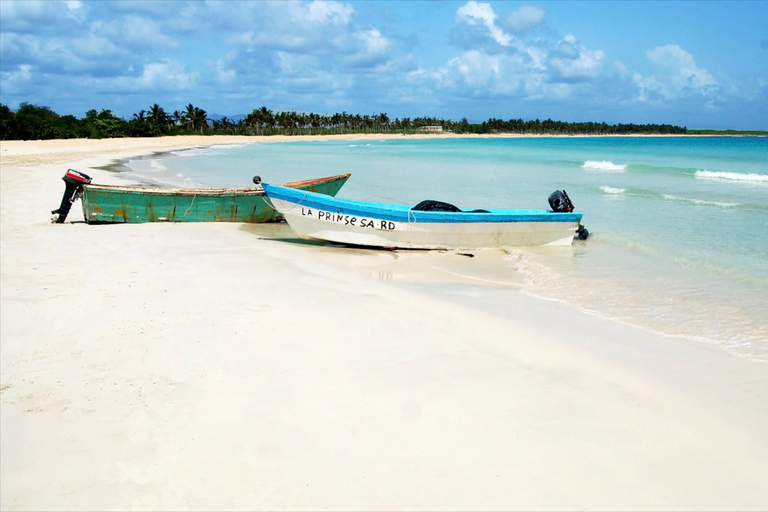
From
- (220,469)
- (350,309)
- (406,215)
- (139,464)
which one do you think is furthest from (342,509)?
(406,215)

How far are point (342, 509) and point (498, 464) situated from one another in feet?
3.31

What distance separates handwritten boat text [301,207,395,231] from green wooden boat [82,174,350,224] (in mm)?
1972

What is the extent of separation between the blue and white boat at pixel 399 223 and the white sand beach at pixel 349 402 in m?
2.37

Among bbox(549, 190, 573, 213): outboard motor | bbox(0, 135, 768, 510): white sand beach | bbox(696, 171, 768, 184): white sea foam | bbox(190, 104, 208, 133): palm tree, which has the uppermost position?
bbox(190, 104, 208, 133): palm tree

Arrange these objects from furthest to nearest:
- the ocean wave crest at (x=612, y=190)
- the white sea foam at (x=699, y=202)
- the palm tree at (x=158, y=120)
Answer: the palm tree at (x=158, y=120) < the ocean wave crest at (x=612, y=190) < the white sea foam at (x=699, y=202)

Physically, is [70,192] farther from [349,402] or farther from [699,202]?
[699,202]

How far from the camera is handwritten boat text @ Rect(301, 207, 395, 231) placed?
31.2 ft

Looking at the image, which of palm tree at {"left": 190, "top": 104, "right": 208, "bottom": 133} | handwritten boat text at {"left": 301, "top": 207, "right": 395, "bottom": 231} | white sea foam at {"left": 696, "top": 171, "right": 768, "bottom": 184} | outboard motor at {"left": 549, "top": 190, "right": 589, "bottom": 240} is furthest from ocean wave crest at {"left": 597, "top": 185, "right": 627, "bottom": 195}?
Result: palm tree at {"left": 190, "top": 104, "right": 208, "bottom": 133}

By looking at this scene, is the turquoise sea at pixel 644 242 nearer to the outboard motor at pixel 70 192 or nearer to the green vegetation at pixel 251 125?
the outboard motor at pixel 70 192

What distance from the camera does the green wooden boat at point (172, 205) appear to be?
11.0 meters

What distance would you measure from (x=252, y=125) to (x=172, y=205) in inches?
3336

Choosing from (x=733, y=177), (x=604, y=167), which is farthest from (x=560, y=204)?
(x=604, y=167)

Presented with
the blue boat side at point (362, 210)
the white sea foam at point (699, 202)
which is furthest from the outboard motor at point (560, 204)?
the white sea foam at point (699, 202)

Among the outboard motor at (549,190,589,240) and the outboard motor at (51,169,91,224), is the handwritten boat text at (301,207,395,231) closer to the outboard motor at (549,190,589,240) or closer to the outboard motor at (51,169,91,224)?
the outboard motor at (549,190,589,240)
